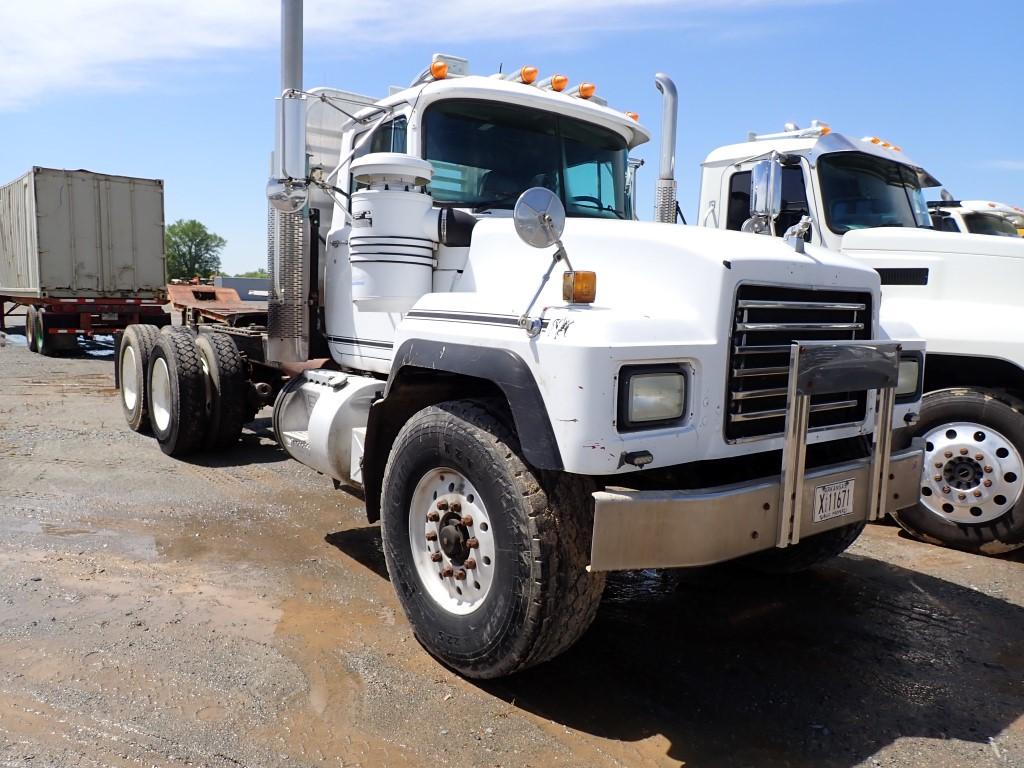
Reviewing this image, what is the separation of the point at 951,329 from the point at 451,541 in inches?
150

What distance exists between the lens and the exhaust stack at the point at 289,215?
14.1ft

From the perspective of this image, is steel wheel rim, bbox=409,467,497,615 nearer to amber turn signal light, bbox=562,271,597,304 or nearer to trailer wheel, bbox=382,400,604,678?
trailer wheel, bbox=382,400,604,678

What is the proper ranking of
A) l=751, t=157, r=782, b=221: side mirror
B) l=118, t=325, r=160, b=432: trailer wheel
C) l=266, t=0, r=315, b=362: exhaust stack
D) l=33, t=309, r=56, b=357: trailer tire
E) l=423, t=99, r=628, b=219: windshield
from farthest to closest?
l=33, t=309, r=56, b=357: trailer tire < l=118, t=325, r=160, b=432: trailer wheel < l=423, t=99, r=628, b=219: windshield < l=266, t=0, r=315, b=362: exhaust stack < l=751, t=157, r=782, b=221: side mirror

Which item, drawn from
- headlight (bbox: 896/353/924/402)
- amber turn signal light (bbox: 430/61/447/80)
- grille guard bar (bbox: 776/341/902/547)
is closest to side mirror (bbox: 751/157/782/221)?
grille guard bar (bbox: 776/341/902/547)

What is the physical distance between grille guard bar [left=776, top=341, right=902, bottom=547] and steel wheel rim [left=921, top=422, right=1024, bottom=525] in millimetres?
1934

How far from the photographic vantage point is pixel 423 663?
3.56m

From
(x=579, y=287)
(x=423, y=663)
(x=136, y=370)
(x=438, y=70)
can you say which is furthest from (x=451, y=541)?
(x=136, y=370)

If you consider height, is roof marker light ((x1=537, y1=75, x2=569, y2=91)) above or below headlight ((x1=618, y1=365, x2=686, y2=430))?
above

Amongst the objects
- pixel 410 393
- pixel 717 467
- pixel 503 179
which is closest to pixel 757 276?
pixel 717 467

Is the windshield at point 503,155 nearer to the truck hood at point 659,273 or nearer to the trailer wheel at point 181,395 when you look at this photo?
the truck hood at point 659,273

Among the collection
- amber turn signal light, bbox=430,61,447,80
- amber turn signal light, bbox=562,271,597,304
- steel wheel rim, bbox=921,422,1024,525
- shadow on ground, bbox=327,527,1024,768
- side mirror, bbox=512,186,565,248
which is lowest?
shadow on ground, bbox=327,527,1024,768

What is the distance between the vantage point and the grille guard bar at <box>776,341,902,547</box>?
3.13 meters

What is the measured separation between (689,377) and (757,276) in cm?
51

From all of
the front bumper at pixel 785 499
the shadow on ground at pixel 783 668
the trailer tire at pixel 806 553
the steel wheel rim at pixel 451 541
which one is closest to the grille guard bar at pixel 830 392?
the front bumper at pixel 785 499
